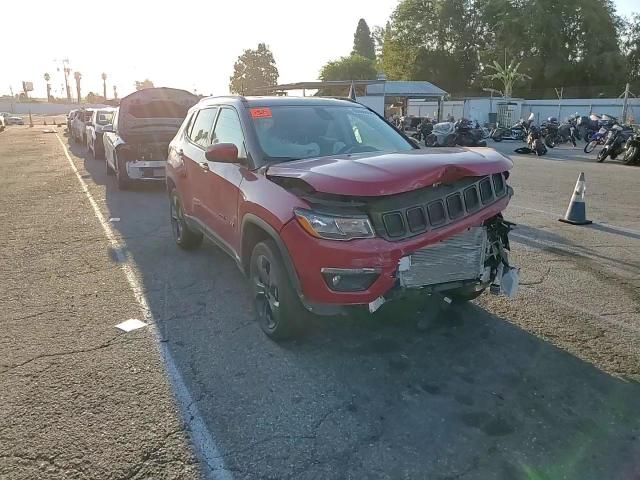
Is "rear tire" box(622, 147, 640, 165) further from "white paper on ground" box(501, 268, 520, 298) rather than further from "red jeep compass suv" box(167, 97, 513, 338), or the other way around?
"white paper on ground" box(501, 268, 520, 298)

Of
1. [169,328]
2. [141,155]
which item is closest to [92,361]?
[169,328]

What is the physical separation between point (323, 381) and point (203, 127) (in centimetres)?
323

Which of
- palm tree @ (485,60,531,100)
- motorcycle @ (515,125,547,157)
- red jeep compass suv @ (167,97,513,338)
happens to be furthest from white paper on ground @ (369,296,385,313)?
palm tree @ (485,60,531,100)

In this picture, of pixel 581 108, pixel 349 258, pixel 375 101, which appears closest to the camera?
pixel 349 258

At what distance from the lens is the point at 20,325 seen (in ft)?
14.3

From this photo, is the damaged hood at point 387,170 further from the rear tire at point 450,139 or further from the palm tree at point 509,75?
the palm tree at point 509,75

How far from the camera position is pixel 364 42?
392 ft

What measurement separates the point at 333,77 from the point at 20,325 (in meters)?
79.1

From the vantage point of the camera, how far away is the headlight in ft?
10.4

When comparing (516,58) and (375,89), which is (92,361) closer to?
(375,89)

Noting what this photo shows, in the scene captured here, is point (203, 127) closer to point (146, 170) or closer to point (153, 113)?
point (146, 170)

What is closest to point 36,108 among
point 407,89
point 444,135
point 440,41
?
point 440,41

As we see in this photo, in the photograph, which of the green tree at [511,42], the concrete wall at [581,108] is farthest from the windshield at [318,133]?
the green tree at [511,42]

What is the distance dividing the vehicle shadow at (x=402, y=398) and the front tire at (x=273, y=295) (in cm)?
16
